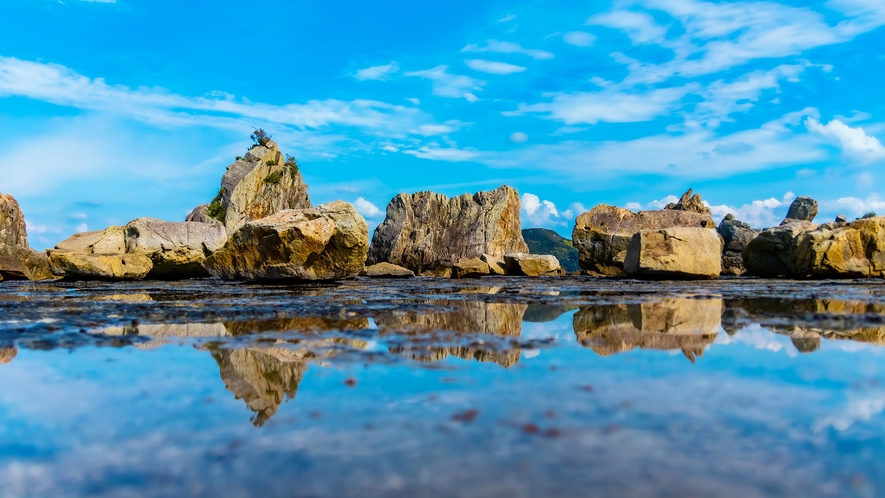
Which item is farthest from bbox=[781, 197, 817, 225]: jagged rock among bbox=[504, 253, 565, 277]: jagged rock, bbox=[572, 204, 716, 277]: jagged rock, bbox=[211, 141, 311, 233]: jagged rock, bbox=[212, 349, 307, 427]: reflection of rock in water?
bbox=[212, 349, 307, 427]: reflection of rock in water

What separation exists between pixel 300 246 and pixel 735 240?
27.6m

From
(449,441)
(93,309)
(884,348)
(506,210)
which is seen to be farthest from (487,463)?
(506,210)

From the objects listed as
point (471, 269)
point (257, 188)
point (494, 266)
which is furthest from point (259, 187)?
point (471, 269)

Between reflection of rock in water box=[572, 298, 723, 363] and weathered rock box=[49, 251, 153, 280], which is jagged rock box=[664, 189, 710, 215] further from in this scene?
reflection of rock in water box=[572, 298, 723, 363]

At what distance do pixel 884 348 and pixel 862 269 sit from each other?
61.0 ft

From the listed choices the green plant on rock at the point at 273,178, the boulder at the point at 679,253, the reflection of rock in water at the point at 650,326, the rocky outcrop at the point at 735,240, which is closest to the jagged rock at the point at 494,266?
the rocky outcrop at the point at 735,240

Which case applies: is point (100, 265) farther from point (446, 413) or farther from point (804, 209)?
point (804, 209)

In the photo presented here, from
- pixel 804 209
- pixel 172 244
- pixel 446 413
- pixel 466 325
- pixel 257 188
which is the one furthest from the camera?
pixel 257 188

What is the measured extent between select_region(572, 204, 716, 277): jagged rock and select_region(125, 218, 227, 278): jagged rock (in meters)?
16.9

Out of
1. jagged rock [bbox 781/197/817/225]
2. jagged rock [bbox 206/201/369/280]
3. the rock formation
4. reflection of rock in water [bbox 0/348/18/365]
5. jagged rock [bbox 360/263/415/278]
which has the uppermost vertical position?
the rock formation

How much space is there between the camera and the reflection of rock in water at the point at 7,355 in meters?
4.41

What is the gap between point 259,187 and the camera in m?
61.2

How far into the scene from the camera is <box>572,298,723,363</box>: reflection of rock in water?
4.85m

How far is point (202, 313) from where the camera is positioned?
26.0 ft
